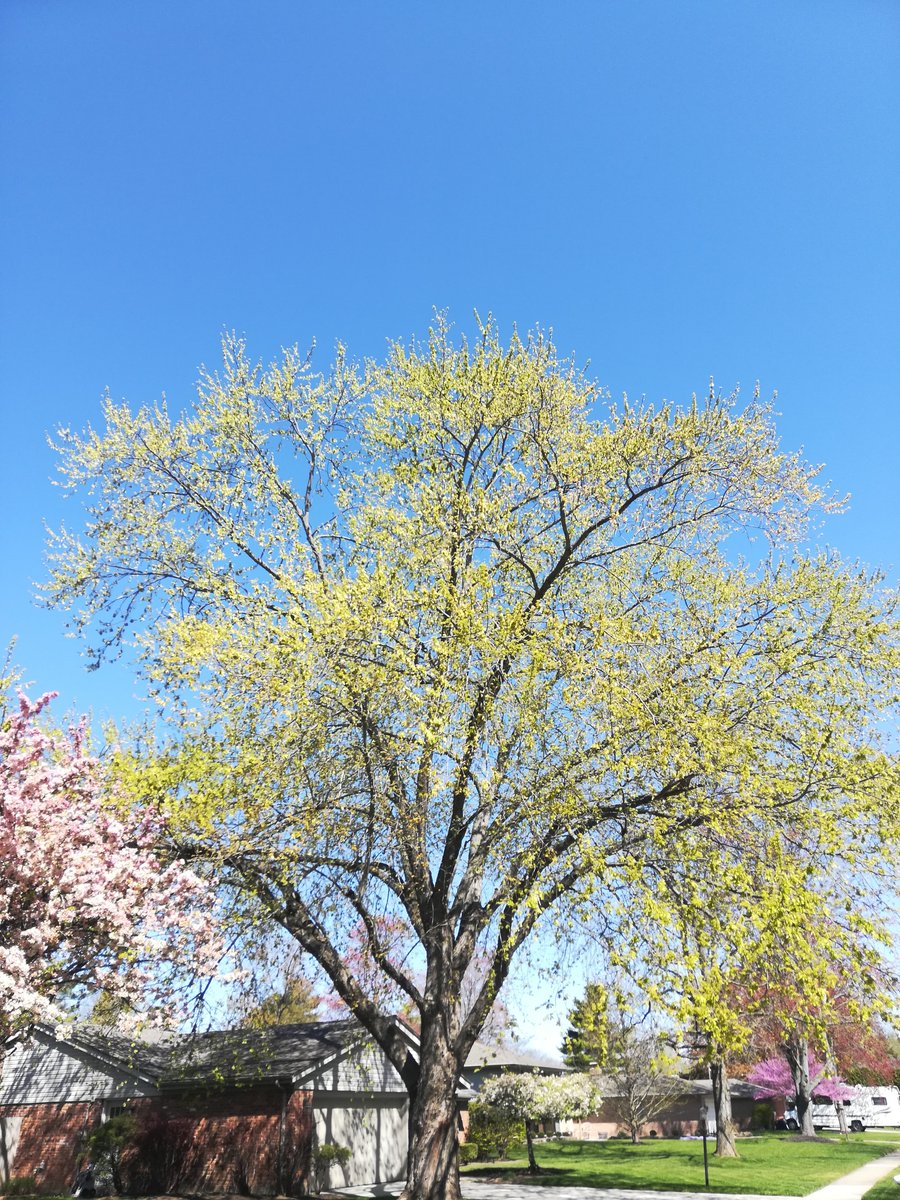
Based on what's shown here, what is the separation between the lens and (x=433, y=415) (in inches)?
630

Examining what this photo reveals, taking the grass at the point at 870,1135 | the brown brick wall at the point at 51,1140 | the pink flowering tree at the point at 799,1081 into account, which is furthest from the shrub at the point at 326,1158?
the grass at the point at 870,1135

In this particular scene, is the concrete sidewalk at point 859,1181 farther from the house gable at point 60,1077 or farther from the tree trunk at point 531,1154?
the house gable at point 60,1077

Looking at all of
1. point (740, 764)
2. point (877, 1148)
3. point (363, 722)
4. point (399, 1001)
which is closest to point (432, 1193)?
point (399, 1001)

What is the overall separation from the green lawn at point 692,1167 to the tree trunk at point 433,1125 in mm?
10042

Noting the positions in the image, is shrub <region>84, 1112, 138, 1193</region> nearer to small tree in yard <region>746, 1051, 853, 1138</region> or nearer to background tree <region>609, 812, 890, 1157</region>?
background tree <region>609, 812, 890, 1157</region>

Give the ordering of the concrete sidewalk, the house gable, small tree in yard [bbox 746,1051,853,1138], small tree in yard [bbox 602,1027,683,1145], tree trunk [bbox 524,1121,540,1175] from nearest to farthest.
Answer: the concrete sidewalk < the house gable < tree trunk [bbox 524,1121,540,1175] < small tree in yard [bbox 602,1027,683,1145] < small tree in yard [bbox 746,1051,853,1138]

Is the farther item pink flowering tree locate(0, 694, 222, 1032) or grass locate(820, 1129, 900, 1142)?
grass locate(820, 1129, 900, 1142)

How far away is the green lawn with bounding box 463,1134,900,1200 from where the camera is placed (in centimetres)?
2072

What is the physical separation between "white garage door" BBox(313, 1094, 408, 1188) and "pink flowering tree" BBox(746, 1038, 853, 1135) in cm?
1925

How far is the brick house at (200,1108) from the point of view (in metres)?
20.9

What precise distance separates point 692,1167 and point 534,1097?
514 centimetres

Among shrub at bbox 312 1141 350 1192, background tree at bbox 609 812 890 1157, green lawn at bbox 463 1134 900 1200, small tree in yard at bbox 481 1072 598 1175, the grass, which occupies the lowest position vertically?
the grass

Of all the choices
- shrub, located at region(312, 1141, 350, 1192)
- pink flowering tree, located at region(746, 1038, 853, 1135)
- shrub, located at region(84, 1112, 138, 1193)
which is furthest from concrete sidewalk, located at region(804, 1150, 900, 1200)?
shrub, located at region(84, 1112, 138, 1193)

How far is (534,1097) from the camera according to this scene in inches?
1017
